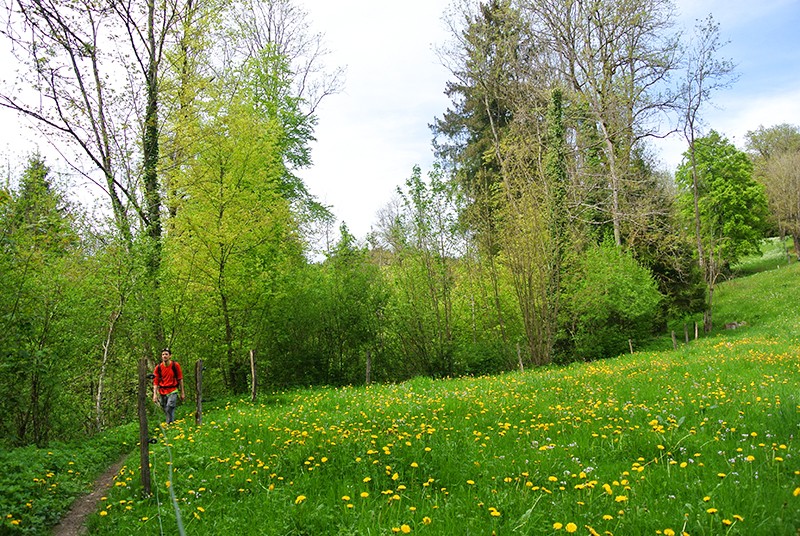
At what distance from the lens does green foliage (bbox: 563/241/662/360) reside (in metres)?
17.3

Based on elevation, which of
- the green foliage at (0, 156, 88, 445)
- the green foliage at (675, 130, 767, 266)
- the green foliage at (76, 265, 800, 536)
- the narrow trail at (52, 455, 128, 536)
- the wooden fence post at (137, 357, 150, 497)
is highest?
the green foliage at (675, 130, 767, 266)

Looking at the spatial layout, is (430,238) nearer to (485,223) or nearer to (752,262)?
(485,223)

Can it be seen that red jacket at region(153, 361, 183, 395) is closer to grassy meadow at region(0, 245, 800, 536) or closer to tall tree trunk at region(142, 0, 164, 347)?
grassy meadow at region(0, 245, 800, 536)

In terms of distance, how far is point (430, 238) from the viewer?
17.1 metres

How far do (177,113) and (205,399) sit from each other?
9.10 m

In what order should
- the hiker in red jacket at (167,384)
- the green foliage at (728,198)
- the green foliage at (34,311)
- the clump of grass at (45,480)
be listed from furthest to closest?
the green foliage at (728,198) < the hiker in red jacket at (167,384) < the green foliage at (34,311) < the clump of grass at (45,480)

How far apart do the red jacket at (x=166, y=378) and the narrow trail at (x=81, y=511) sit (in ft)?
11.0

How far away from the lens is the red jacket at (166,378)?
33.9ft

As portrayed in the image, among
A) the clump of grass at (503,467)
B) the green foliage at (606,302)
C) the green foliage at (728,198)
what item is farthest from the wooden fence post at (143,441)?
the green foliage at (728,198)

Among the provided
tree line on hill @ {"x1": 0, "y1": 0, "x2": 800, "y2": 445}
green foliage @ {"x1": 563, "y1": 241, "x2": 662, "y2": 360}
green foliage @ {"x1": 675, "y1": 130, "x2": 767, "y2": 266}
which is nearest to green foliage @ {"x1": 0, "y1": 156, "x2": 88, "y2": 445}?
tree line on hill @ {"x1": 0, "y1": 0, "x2": 800, "y2": 445}

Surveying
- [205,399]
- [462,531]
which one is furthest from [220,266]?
[462,531]

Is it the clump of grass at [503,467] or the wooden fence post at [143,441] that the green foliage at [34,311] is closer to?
the wooden fence post at [143,441]

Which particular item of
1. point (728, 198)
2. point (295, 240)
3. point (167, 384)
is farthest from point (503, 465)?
point (728, 198)

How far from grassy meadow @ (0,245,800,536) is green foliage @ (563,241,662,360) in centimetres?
820
